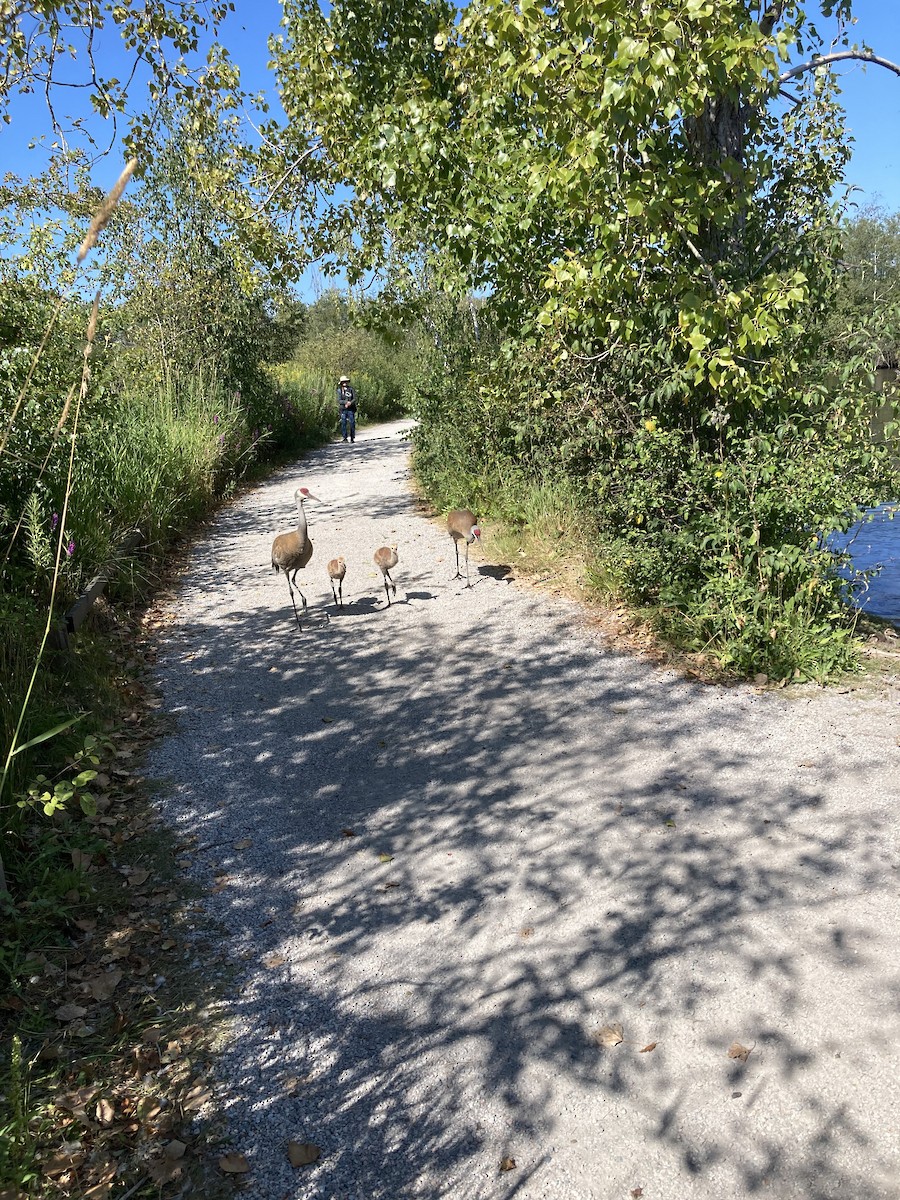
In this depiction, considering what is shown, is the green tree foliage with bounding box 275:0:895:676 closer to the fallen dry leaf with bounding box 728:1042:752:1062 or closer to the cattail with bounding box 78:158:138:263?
the cattail with bounding box 78:158:138:263

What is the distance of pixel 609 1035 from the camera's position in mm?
3000

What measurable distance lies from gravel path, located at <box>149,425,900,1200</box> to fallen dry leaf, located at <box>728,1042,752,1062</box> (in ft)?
0.08

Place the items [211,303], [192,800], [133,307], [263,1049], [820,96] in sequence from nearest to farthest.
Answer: [263,1049] → [192,800] → [820,96] → [133,307] → [211,303]

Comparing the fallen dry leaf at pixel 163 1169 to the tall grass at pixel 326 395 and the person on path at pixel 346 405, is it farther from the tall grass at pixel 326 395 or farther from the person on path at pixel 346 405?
the person on path at pixel 346 405

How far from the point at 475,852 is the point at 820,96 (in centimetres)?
693

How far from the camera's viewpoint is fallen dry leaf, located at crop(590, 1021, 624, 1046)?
2.97m

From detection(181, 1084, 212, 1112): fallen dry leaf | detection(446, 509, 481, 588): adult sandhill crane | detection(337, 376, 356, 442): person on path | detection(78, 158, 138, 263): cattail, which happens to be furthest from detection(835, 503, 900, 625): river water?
detection(337, 376, 356, 442): person on path

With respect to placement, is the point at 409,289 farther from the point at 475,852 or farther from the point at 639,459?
the point at 475,852

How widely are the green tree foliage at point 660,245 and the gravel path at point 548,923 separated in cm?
119

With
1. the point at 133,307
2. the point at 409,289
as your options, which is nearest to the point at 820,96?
the point at 409,289

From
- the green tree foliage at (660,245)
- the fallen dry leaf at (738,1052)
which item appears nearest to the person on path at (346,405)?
the green tree foliage at (660,245)

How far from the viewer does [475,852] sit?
13.9ft

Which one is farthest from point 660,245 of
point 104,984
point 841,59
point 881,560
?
point 881,560

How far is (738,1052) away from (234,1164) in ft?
5.84
